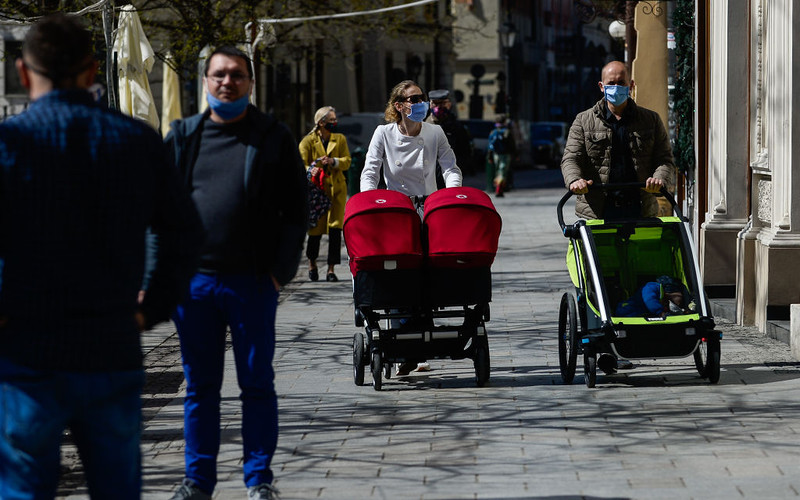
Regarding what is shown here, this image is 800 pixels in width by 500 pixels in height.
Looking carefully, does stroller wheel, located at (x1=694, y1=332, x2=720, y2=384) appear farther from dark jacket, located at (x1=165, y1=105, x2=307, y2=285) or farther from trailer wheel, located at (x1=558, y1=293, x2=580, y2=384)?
dark jacket, located at (x1=165, y1=105, x2=307, y2=285)

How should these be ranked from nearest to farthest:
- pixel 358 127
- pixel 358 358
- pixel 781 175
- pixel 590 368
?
pixel 590 368 → pixel 358 358 → pixel 781 175 → pixel 358 127

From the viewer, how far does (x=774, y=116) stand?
35.9 ft

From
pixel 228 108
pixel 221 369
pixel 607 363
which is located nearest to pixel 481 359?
pixel 607 363

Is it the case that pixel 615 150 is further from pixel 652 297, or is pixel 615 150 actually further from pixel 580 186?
pixel 652 297

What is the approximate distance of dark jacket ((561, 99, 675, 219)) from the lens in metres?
9.12

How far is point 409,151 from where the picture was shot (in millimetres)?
9312

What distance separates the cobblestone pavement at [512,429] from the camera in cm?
612

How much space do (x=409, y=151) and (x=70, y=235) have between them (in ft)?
18.1

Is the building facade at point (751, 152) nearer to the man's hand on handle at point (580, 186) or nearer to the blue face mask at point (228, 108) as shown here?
the man's hand on handle at point (580, 186)

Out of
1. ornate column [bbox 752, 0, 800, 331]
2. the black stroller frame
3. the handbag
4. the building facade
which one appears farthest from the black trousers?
the black stroller frame

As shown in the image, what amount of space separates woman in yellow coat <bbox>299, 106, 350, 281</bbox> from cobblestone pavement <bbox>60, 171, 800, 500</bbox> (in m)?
4.47

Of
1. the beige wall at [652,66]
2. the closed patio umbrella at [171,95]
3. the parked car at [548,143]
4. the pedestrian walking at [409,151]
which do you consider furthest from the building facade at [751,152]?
the parked car at [548,143]

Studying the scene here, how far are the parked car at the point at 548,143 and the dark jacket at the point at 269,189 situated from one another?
49.9 meters

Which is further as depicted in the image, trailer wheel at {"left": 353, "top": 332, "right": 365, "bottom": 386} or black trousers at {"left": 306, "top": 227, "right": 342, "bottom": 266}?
black trousers at {"left": 306, "top": 227, "right": 342, "bottom": 266}
